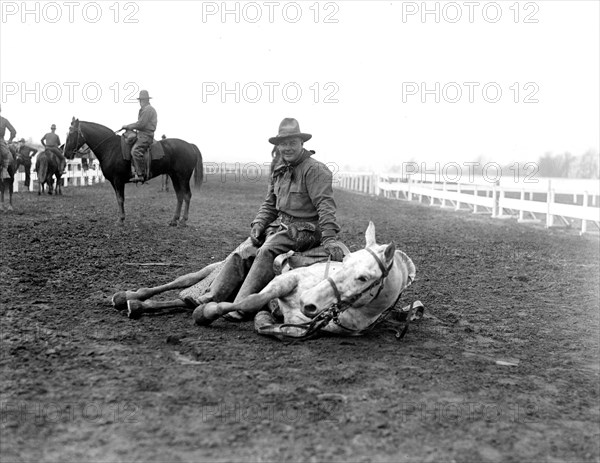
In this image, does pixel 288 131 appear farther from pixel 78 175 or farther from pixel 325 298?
pixel 78 175

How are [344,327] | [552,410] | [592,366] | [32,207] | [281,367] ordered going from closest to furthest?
1. [552,410]
2. [281,367]
3. [592,366]
4. [344,327]
5. [32,207]

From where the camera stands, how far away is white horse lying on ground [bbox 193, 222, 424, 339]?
4168 millimetres

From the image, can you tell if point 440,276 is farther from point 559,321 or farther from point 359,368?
point 359,368

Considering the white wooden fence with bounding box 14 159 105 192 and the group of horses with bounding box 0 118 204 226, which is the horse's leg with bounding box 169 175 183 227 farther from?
the white wooden fence with bounding box 14 159 105 192

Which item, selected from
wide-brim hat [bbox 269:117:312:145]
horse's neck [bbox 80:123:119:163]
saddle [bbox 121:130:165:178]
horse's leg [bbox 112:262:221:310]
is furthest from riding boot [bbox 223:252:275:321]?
horse's neck [bbox 80:123:119:163]

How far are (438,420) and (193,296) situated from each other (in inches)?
111

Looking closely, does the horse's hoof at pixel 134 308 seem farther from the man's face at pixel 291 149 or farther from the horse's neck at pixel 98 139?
the horse's neck at pixel 98 139

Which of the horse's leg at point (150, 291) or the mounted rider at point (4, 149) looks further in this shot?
the mounted rider at point (4, 149)

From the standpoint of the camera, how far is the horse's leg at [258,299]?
4707 mm

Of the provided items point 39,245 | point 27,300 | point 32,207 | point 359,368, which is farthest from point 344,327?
point 32,207

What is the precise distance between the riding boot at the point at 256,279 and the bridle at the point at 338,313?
0.57 metres

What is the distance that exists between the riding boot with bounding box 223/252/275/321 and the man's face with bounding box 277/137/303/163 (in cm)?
82

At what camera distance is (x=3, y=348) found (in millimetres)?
4148

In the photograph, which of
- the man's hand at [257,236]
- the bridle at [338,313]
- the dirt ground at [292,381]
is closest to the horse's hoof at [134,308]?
the dirt ground at [292,381]
